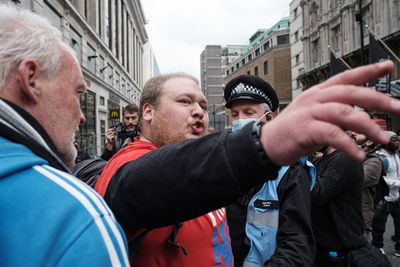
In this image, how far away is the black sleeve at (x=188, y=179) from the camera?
2.44ft

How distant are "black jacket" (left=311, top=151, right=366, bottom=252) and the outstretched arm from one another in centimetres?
226

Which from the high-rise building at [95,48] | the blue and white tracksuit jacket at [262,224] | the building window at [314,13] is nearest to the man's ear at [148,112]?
the blue and white tracksuit jacket at [262,224]

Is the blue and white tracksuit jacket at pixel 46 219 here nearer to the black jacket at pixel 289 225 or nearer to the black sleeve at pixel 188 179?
the black sleeve at pixel 188 179

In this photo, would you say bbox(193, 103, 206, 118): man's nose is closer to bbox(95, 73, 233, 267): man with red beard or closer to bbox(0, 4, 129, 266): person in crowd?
bbox(95, 73, 233, 267): man with red beard

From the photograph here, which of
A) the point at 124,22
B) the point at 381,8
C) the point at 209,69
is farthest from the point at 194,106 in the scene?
the point at 209,69

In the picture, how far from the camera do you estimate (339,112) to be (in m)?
0.62

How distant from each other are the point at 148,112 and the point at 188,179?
1.03 meters

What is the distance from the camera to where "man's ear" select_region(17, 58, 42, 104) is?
3.01ft

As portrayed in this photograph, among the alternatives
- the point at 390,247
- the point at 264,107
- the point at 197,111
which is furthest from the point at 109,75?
the point at 197,111

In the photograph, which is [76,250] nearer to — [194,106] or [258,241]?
[194,106]

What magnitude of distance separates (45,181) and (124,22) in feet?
114

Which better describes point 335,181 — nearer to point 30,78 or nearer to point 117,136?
point 30,78

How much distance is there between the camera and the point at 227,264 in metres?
1.45

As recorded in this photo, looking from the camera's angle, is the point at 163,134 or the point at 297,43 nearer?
the point at 163,134
